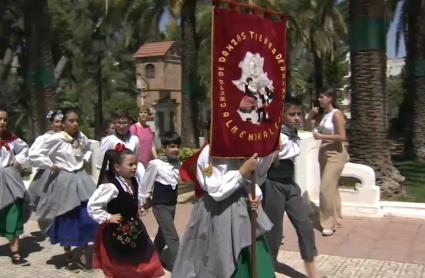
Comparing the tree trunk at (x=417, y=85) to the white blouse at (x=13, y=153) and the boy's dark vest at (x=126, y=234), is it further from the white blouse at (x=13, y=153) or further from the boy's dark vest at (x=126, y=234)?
the boy's dark vest at (x=126, y=234)

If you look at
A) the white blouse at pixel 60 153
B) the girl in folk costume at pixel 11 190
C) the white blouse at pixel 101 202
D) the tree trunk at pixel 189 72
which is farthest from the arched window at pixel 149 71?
the white blouse at pixel 101 202

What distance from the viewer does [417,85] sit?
47.8 feet

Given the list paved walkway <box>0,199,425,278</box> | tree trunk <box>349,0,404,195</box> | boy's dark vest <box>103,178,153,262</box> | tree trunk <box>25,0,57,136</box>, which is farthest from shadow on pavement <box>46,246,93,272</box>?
tree trunk <box>25,0,57,136</box>

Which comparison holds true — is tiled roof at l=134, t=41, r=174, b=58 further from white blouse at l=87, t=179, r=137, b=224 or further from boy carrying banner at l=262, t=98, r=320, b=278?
white blouse at l=87, t=179, r=137, b=224

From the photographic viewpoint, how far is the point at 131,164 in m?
4.38

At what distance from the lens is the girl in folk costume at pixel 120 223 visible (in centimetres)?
434

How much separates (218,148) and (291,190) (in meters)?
1.67

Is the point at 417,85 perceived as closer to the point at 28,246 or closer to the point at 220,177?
the point at 28,246

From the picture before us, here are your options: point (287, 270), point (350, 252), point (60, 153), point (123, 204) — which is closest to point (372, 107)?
point (350, 252)

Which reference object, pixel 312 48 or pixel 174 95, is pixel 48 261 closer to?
pixel 312 48

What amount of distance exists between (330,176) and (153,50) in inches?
1291

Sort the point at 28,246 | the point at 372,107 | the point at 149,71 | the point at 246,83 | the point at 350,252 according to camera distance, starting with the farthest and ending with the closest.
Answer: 1. the point at 149,71
2. the point at 372,107
3. the point at 28,246
4. the point at 350,252
5. the point at 246,83

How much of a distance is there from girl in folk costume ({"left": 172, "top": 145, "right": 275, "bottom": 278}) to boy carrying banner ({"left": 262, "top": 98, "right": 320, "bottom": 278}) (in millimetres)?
995

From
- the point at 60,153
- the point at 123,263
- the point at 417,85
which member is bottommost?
the point at 123,263
